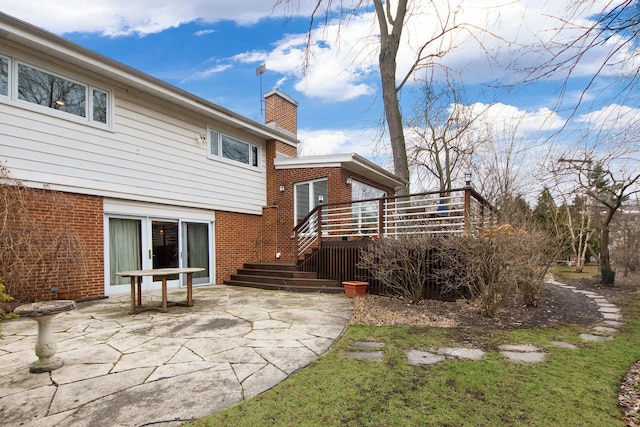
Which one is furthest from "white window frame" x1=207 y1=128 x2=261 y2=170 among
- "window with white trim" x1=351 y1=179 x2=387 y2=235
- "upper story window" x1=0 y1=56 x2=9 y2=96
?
"upper story window" x1=0 y1=56 x2=9 y2=96

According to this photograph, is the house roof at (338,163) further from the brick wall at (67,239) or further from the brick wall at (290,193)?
the brick wall at (67,239)

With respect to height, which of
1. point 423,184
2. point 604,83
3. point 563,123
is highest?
point 423,184

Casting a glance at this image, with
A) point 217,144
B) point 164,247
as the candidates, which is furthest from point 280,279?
point 217,144

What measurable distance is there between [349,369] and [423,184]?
15.3 m

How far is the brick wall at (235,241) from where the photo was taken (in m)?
10.1

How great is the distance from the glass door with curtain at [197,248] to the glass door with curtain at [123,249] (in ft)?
4.21

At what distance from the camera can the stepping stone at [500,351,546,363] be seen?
3.54m

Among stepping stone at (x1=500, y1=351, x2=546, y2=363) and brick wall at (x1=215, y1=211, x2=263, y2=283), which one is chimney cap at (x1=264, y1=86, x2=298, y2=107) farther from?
stepping stone at (x1=500, y1=351, x2=546, y2=363)

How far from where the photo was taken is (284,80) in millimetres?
13812

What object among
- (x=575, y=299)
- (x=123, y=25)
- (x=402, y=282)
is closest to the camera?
(x=402, y=282)

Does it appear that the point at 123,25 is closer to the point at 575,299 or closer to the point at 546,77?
the point at 546,77

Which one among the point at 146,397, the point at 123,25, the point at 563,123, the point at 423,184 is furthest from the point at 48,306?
the point at 423,184

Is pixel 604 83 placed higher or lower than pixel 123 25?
lower

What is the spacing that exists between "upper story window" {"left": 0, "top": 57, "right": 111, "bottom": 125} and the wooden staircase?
5.17 metres
